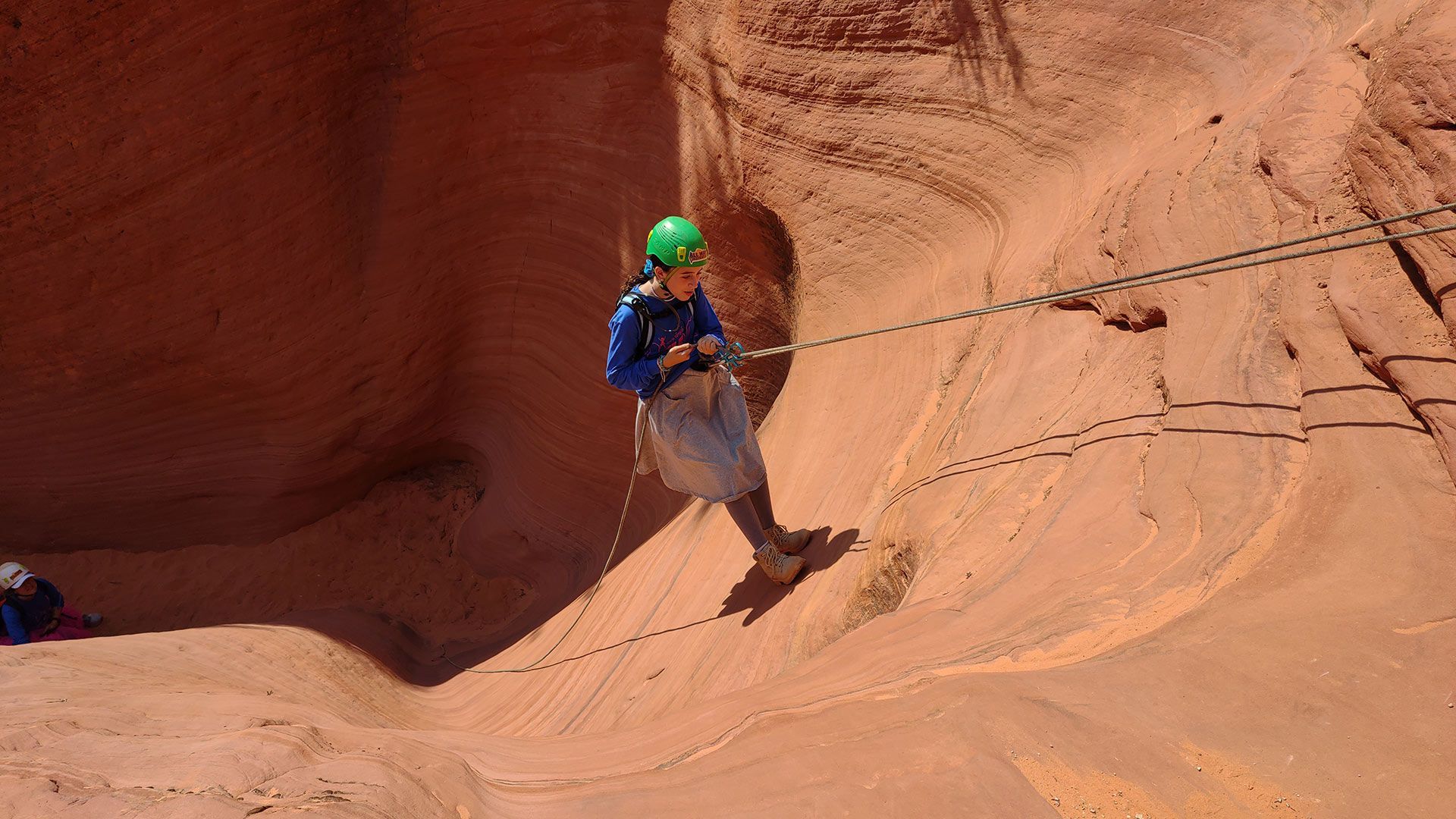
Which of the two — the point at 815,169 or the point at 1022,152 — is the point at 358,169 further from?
the point at 1022,152

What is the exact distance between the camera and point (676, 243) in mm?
3189

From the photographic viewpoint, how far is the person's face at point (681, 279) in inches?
128

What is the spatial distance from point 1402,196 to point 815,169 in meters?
3.35

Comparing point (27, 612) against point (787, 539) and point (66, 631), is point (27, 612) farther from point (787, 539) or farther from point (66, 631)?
point (787, 539)

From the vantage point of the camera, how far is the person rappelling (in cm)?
328

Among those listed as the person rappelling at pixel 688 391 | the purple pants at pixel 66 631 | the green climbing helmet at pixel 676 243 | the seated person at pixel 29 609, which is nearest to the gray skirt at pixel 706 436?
the person rappelling at pixel 688 391

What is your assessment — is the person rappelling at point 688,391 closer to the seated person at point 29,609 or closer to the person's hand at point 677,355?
the person's hand at point 677,355

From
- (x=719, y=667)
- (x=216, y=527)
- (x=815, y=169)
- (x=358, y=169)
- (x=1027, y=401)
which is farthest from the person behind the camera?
(x=216, y=527)

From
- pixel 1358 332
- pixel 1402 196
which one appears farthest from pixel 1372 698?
pixel 1402 196

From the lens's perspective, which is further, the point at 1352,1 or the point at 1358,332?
the point at 1352,1

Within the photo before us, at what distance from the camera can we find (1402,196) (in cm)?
241

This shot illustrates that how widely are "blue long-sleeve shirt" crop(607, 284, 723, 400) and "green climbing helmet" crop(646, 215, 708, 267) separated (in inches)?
8.2

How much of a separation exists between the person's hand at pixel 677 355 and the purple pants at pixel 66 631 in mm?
4986

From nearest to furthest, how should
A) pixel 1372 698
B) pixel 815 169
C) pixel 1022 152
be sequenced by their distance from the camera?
pixel 1372 698 < pixel 1022 152 < pixel 815 169
